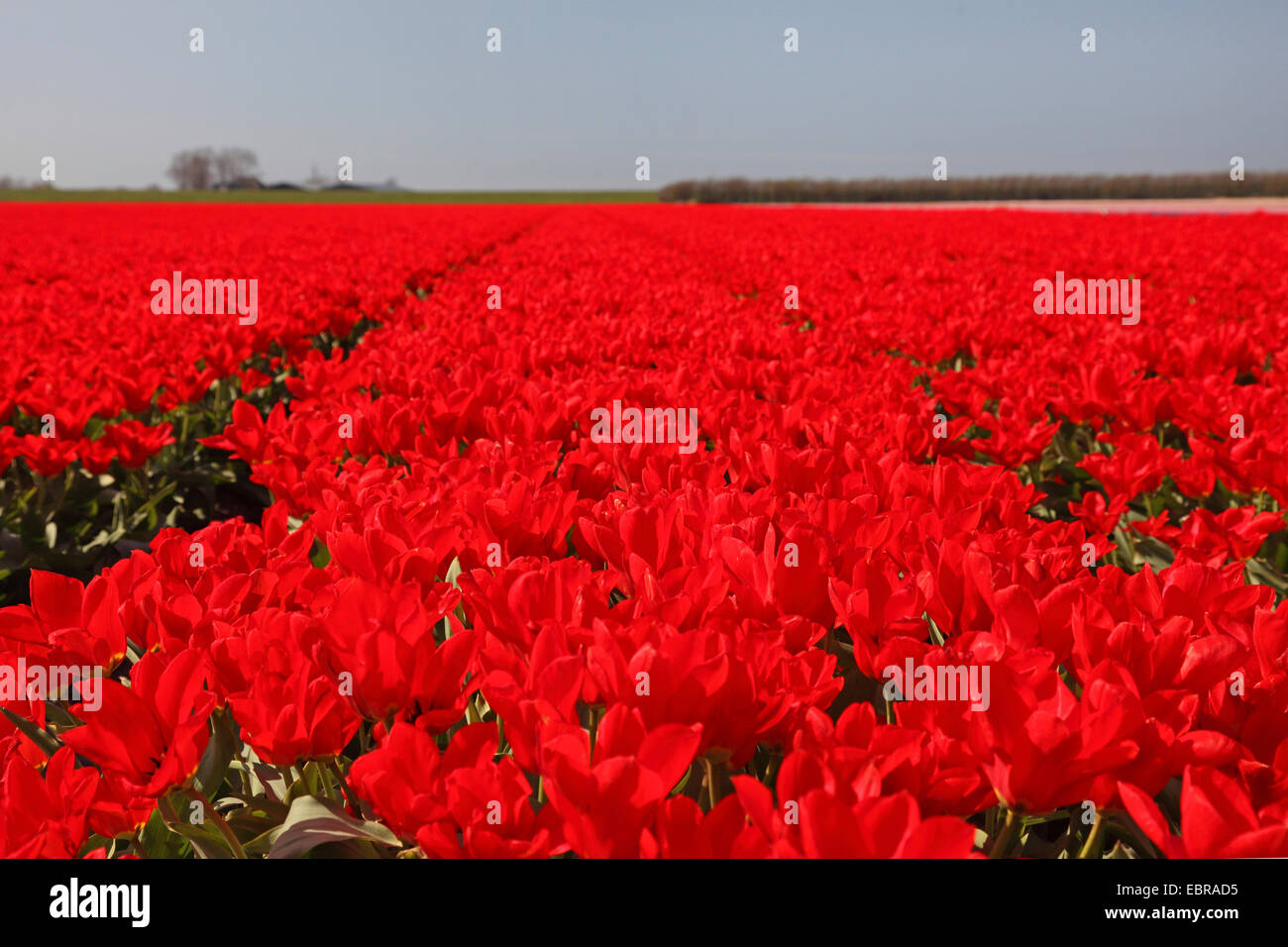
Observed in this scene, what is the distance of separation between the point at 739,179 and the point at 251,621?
251 feet

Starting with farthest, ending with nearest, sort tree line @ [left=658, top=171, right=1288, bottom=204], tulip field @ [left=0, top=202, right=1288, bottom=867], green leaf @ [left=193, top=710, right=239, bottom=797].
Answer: tree line @ [left=658, top=171, right=1288, bottom=204]
green leaf @ [left=193, top=710, right=239, bottom=797]
tulip field @ [left=0, top=202, right=1288, bottom=867]

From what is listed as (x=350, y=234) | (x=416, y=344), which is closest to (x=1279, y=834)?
(x=416, y=344)

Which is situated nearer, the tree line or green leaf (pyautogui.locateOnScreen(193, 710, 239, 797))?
green leaf (pyautogui.locateOnScreen(193, 710, 239, 797))

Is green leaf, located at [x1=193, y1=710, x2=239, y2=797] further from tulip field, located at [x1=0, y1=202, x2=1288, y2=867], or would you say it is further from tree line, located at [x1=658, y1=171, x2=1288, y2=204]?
tree line, located at [x1=658, y1=171, x2=1288, y2=204]

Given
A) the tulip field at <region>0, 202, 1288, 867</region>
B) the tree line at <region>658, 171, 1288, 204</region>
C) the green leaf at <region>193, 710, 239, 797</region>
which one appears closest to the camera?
the tulip field at <region>0, 202, 1288, 867</region>

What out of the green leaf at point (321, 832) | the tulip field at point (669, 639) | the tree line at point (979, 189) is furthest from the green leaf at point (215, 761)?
the tree line at point (979, 189)

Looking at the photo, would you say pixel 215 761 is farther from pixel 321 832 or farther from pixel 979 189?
pixel 979 189

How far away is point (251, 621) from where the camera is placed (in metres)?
1.25

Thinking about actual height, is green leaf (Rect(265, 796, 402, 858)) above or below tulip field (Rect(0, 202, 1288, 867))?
below

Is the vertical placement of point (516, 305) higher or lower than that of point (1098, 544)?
higher

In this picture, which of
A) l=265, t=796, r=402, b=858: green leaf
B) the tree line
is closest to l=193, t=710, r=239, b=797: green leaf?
l=265, t=796, r=402, b=858: green leaf

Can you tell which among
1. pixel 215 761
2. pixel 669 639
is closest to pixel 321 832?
pixel 215 761

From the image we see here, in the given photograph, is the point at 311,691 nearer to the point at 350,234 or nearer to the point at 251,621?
the point at 251,621

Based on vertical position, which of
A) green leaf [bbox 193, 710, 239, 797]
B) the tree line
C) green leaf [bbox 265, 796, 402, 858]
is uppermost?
the tree line
